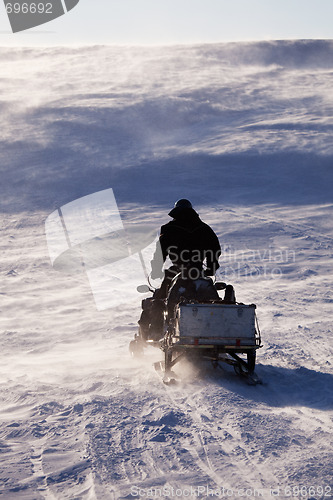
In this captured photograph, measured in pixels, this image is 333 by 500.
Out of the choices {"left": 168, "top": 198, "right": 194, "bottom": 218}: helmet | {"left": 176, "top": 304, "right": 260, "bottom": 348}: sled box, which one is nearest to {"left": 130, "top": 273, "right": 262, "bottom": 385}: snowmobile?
{"left": 176, "top": 304, "right": 260, "bottom": 348}: sled box

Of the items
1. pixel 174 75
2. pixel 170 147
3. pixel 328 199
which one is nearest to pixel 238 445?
pixel 328 199

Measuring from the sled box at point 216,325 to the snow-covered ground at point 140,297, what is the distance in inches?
20.3

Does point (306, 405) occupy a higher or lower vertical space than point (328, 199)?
higher

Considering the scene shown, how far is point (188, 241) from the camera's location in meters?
8.57

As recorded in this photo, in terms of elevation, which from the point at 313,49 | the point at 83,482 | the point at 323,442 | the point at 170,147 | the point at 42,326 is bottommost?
the point at 313,49

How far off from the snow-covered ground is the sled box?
1.69ft

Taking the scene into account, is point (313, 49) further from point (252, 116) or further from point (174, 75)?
point (252, 116)

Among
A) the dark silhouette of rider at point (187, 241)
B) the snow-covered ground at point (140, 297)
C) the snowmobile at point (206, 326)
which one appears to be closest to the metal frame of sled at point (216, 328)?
the snowmobile at point (206, 326)

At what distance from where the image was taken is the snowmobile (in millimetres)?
7773

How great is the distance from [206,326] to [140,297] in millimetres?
6876

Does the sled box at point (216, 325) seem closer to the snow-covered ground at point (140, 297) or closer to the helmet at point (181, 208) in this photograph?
the snow-covered ground at point (140, 297)

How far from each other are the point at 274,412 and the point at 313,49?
1915 inches

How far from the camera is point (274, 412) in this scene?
6.68 meters

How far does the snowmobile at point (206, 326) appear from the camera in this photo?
7.77 metres
